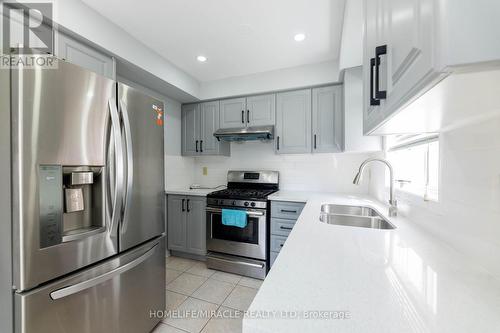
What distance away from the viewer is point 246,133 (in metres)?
2.61

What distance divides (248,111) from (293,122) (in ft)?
2.10

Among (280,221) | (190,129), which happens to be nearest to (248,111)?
(190,129)

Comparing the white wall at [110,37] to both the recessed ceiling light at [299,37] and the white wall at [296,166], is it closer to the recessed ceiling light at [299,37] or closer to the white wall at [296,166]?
the white wall at [296,166]

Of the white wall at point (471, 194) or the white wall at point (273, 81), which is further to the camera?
the white wall at point (273, 81)

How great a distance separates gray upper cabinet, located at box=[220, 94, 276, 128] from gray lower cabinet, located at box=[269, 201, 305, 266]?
3.66 ft

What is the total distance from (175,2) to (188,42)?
0.50m

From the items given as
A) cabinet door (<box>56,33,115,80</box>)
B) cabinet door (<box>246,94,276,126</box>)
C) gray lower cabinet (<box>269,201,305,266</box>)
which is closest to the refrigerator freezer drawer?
gray lower cabinet (<box>269,201,305,266</box>)

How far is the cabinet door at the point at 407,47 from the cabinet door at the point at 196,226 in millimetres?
2330

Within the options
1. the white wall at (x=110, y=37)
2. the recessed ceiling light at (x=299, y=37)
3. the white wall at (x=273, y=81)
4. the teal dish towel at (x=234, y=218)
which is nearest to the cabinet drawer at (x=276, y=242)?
the teal dish towel at (x=234, y=218)

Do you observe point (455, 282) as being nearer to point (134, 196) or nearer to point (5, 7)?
point (134, 196)

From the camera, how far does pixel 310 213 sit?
1.44 m

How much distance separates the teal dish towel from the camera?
2257 mm

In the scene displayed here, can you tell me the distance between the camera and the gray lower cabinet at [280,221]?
2219 millimetres

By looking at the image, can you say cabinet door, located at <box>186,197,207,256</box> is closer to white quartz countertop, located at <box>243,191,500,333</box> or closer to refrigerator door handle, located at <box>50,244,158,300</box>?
refrigerator door handle, located at <box>50,244,158,300</box>
